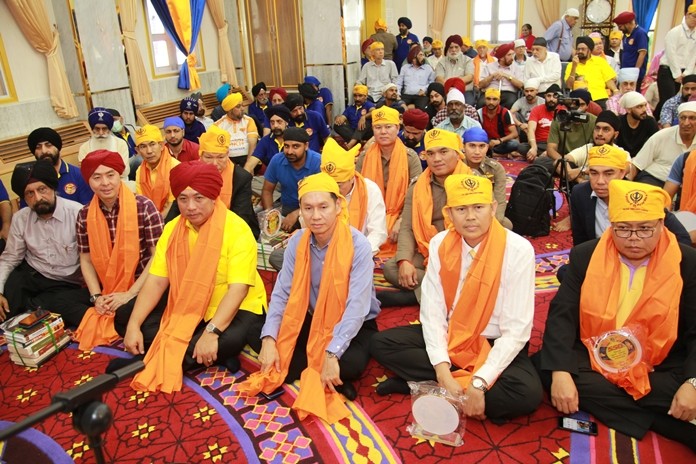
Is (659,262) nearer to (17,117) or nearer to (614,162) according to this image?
(614,162)

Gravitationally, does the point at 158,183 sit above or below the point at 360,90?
below

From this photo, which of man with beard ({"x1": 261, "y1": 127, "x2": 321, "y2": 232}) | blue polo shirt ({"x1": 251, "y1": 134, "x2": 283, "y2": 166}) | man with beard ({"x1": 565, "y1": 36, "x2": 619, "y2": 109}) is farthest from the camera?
man with beard ({"x1": 565, "y1": 36, "x2": 619, "y2": 109})

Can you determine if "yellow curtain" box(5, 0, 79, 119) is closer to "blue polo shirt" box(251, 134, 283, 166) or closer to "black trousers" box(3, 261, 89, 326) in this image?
"blue polo shirt" box(251, 134, 283, 166)

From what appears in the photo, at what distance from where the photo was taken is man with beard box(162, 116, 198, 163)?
4602 mm

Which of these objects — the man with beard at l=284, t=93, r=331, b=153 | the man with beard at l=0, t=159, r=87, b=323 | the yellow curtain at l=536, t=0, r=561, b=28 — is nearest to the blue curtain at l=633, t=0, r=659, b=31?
the yellow curtain at l=536, t=0, r=561, b=28

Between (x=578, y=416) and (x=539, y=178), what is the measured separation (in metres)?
2.43

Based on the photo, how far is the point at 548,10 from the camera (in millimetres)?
11555

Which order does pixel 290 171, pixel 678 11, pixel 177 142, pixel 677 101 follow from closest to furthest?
1. pixel 290 171
2. pixel 177 142
3. pixel 677 101
4. pixel 678 11

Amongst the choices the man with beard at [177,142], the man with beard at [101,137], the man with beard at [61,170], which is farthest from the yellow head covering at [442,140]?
the man with beard at [101,137]

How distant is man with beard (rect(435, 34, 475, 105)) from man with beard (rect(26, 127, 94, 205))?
572 centimetres

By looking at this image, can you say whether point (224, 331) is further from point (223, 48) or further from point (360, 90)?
point (223, 48)

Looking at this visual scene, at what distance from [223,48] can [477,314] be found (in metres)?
7.30

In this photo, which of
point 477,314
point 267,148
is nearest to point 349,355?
point 477,314

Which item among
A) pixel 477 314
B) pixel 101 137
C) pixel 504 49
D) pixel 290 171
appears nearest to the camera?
pixel 477 314
